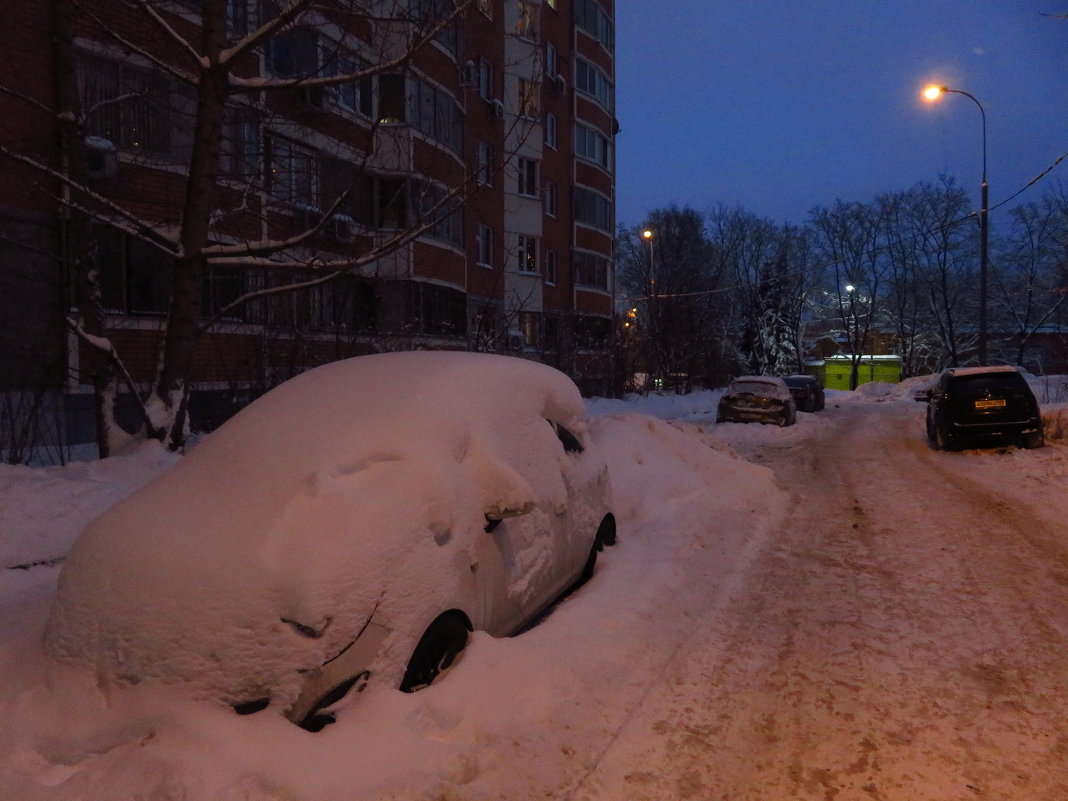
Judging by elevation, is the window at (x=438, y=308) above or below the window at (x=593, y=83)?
below

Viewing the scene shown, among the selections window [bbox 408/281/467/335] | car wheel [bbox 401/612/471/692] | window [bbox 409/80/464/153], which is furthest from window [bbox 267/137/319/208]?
window [bbox 409/80/464/153]

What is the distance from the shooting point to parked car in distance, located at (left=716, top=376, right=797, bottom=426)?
65.5ft

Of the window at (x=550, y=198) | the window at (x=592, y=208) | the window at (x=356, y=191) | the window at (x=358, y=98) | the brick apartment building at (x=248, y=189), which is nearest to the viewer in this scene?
the brick apartment building at (x=248, y=189)

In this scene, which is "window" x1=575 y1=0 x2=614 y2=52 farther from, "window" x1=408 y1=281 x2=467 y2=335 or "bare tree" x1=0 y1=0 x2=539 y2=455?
"bare tree" x1=0 y1=0 x2=539 y2=455

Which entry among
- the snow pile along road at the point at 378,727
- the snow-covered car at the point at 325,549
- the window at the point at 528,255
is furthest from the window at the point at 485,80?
the snow pile along road at the point at 378,727

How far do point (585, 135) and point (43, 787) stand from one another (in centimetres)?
3467

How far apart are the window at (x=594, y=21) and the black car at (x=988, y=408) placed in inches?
1033

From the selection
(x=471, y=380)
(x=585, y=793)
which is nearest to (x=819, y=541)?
(x=471, y=380)

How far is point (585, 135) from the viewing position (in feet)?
112

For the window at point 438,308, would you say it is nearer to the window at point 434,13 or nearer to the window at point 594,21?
the window at point 434,13

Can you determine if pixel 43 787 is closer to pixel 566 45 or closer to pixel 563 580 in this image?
pixel 563 580

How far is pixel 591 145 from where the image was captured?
34719 millimetres

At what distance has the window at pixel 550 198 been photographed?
3134cm

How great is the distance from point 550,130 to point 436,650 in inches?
1219
